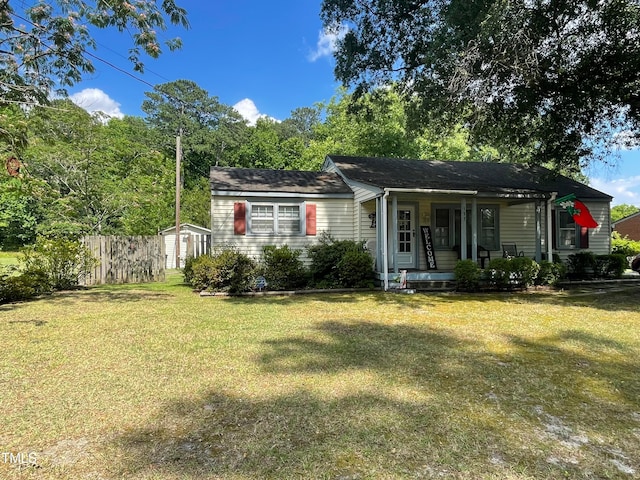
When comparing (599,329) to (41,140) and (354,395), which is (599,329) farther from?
(41,140)

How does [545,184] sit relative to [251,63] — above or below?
below

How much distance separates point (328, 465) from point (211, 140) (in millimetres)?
40766

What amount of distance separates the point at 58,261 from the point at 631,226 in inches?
1715

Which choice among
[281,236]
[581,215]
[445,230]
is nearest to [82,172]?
[281,236]

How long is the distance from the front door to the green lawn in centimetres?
572

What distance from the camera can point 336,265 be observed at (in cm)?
1090

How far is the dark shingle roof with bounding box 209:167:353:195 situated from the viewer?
11773 mm

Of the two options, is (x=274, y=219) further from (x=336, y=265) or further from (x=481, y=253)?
(x=481, y=253)

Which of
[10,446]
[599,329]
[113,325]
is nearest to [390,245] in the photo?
[599,329]

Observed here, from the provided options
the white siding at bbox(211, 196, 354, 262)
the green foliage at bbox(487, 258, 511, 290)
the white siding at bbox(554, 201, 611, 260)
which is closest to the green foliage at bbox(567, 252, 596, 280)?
the white siding at bbox(554, 201, 611, 260)

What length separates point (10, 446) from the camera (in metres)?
2.63

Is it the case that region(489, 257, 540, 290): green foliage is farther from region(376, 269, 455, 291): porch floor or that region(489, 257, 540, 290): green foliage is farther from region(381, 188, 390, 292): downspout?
region(381, 188, 390, 292): downspout

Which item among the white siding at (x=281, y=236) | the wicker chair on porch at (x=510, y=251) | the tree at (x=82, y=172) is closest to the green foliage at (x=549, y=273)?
the wicker chair on porch at (x=510, y=251)

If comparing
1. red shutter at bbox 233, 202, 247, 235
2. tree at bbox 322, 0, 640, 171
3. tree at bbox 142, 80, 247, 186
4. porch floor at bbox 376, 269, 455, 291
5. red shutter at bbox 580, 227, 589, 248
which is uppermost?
tree at bbox 142, 80, 247, 186
